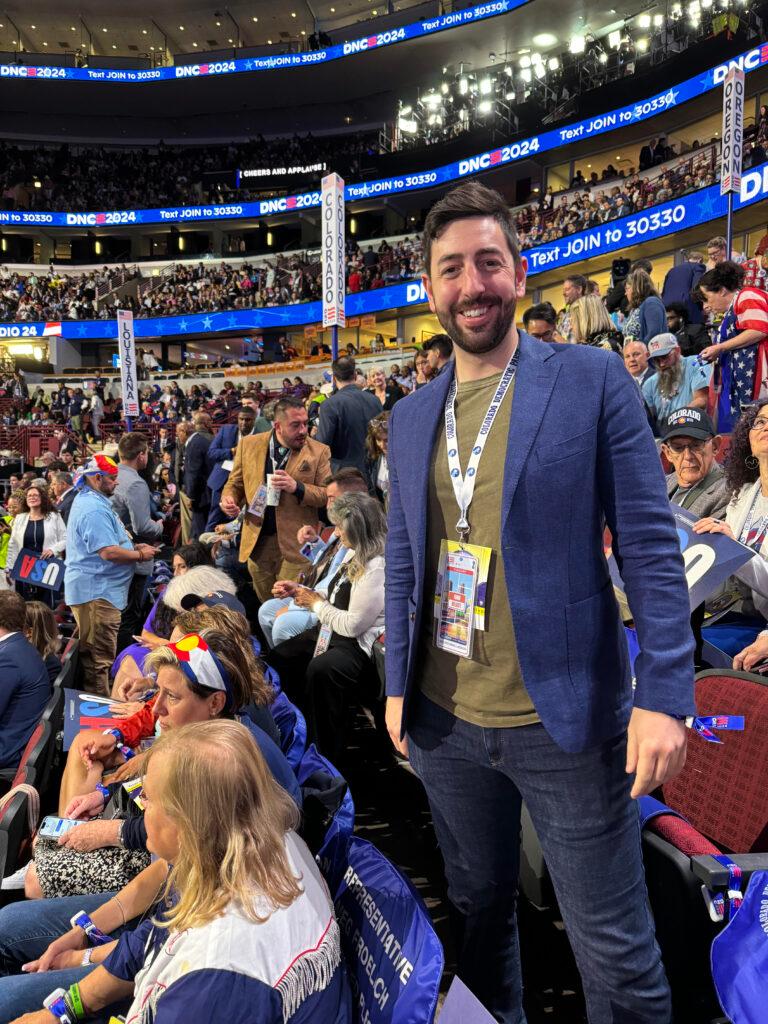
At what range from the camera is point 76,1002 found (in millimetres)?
1677

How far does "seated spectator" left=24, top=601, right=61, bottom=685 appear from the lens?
402 cm

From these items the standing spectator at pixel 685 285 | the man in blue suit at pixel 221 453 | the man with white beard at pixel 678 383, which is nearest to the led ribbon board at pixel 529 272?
the standing spectator at pixel 685 285

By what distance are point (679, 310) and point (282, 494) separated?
14.0ft

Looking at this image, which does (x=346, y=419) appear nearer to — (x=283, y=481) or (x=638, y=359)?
(x=283, y=481)

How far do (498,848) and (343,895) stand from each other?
360mm

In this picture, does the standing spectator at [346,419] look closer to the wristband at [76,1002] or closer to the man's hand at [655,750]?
the wristband at [76,1002]

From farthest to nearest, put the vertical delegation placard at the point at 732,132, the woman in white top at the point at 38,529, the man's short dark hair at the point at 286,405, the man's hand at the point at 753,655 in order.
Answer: the vertical delegation placard at the point at 732,132 → the woman in white top at the point at 38,529 → the man's short dark hair at the point at 286,405 → the man's hand at the point at 753,655

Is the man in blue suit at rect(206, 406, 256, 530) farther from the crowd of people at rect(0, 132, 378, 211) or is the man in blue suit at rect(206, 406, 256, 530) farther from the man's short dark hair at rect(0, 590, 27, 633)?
the crowd of people at rect(0, 132, 378, 211)

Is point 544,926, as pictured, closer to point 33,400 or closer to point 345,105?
point 33,400

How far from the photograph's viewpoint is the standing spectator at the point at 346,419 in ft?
17.1

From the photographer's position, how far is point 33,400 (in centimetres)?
2425

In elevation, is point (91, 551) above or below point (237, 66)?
below

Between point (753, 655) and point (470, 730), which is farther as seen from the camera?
point (753, 655)

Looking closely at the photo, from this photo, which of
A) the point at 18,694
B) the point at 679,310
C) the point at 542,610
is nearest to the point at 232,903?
the point at 542,610
